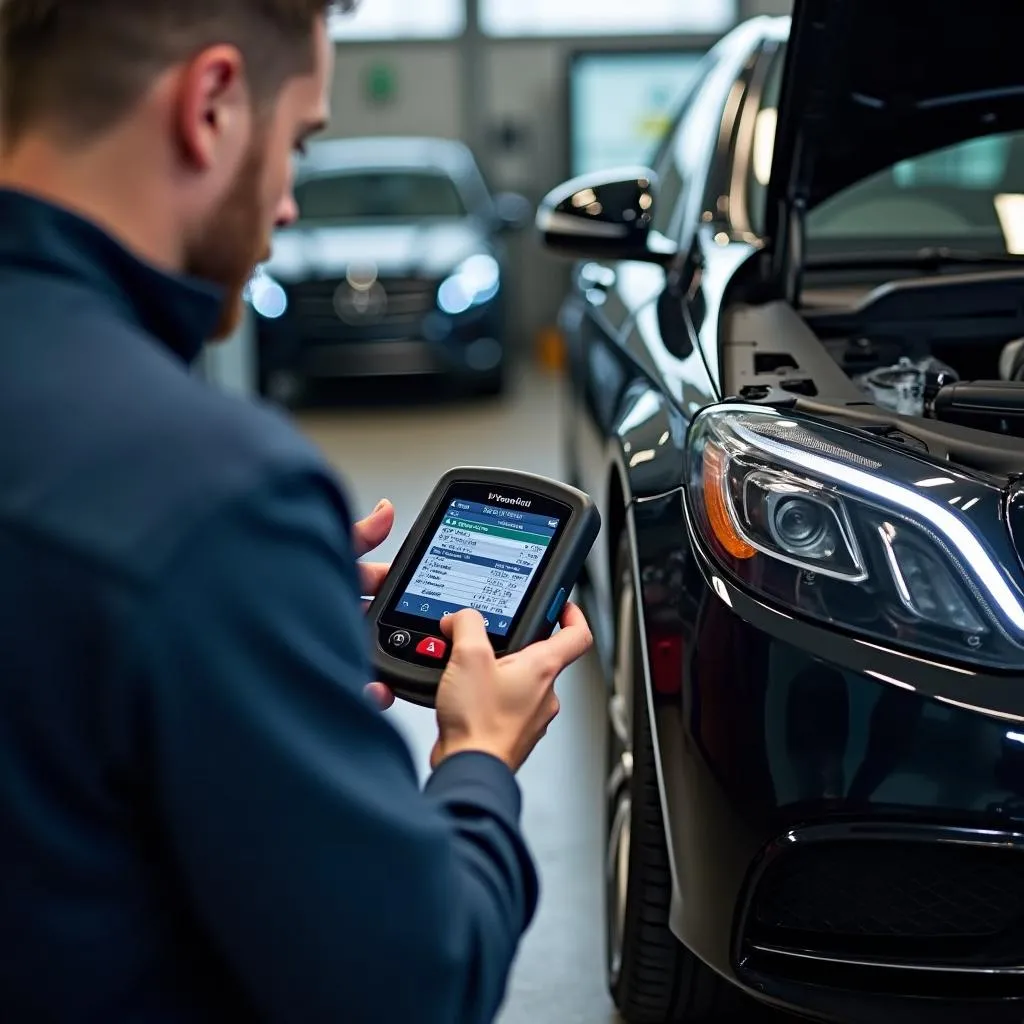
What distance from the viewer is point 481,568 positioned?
1.38 meters

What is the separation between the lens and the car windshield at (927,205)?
2631 millimetres

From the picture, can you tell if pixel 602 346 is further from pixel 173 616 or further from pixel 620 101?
pixel 620 101

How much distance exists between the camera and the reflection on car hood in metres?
6.77

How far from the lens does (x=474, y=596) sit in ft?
4.43

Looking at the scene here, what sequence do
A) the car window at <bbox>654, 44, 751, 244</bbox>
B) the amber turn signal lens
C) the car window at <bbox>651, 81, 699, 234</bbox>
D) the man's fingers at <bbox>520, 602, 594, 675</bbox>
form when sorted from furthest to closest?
the car window at <bbox>651, 81, 699, 234</bbox> < the car window at <bbox>654, 44, 751, 244</bbox> < the amber turn signal lens < the man's fingers at <bbox>520, 602, 594, 675</bbox>

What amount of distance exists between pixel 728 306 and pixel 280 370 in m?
4.81

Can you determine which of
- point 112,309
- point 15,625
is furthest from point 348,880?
point 112,309

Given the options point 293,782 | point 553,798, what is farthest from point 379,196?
point 293,782

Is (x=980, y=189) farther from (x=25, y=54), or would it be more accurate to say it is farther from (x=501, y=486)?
(x=25, y=54)

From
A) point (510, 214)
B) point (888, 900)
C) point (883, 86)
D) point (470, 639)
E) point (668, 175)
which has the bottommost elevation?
point (888, 900)

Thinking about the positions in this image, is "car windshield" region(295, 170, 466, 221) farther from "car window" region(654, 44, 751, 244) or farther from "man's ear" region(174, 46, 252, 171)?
"man's ear" region(174, 46, 252, 171)

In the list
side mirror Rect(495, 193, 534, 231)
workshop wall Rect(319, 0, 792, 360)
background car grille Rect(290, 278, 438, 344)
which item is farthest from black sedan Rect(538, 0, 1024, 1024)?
workshop wall Rect(319, 0, 792, 360)

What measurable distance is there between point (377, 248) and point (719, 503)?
218 inches

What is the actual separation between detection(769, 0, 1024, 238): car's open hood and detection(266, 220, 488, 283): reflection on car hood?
4.51m
